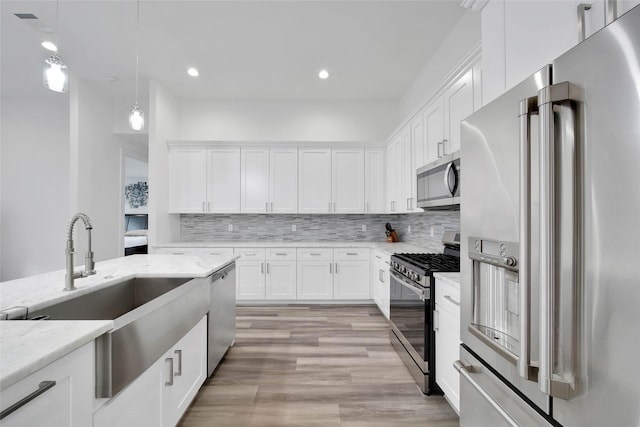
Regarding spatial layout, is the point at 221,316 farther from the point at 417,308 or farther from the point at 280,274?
the point at 280,274

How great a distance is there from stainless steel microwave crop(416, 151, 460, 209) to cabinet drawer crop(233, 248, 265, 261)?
2461mm

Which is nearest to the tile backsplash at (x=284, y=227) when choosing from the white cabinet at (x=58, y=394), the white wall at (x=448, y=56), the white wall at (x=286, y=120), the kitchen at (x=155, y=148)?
the kitchen at (x=155, y=148)

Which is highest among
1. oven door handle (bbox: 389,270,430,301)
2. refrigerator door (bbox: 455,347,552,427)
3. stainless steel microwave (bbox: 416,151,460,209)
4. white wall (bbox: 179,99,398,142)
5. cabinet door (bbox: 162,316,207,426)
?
white wall (bbox: 179,99,398,142)

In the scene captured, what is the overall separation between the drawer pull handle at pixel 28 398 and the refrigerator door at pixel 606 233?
125 centimetres

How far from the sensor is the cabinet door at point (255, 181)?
465 centimetres

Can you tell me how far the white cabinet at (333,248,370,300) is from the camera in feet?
14.4

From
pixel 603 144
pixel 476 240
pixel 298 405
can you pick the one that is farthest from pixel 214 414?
pixel 603 144

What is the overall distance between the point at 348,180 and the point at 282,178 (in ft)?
3.33

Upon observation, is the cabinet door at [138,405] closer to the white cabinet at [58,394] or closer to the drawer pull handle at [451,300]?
the white cabinet at [58,394]

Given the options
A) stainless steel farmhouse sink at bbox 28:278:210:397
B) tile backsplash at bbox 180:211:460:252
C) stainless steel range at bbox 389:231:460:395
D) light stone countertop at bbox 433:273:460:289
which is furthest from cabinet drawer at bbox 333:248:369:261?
stainless steel farmhouse sink at bbox 28:278:210:397

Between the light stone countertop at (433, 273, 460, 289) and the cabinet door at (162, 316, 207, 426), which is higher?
the light stone countertop at (433, 273, 460, 289)

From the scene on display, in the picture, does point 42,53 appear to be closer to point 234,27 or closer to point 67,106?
point 67,106

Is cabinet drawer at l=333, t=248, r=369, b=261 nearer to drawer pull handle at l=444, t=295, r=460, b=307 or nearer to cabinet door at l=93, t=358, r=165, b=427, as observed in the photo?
drawer pull handle at l=444, t=295, r=460, b=307

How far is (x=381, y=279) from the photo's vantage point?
12.5ft
